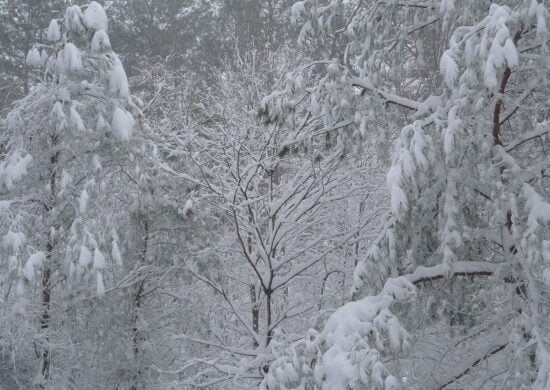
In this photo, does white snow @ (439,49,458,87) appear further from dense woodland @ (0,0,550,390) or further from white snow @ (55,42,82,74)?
white snow @ (55,42,82,74)

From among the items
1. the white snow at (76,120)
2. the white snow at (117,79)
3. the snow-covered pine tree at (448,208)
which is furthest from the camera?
the white snow at (117,79)

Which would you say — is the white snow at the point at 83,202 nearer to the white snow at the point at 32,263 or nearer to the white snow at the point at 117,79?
the white snow at the point at 32,263

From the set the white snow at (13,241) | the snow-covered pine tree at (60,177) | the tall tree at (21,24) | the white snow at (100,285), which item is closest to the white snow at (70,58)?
the snow-covered pine tree at (60,177)

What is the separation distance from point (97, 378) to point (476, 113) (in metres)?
6.82

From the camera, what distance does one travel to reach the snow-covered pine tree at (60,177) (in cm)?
636

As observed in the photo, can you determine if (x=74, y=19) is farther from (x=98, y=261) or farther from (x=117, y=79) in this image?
(x=98, y=261)

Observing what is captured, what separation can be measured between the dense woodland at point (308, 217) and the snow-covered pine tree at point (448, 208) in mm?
22

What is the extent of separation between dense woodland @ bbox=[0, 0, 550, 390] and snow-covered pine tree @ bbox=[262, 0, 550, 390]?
0.02 meters

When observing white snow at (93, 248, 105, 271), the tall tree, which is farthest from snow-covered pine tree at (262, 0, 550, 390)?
the tall tree

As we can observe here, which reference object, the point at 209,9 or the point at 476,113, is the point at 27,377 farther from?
the point at 209,9

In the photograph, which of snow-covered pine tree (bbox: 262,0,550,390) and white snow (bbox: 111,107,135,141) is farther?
white snow (bbox: 111,107,135,141)

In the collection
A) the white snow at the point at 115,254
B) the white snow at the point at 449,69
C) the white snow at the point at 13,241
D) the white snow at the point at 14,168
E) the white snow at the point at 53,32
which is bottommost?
the white snow at the point at 115,254

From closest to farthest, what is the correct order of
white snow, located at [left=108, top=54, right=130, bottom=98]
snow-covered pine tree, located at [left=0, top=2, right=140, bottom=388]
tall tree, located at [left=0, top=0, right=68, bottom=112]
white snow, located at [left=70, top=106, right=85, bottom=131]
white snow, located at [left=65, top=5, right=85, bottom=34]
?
white snow, located at [left=65, top=5, right=85, bottom=34] < snow-covered pine tree, located at [left=0, top=2, right=140, bottom=388] < white snow, located at [left=70, top=106, right=85, bottom=131] < white snow, located at [left=108, top=54, right=130, bottom=98] < tall tree, located at [left=0, top=0, right=68, bottom=112]

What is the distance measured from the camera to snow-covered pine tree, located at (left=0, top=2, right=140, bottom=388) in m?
6.36
